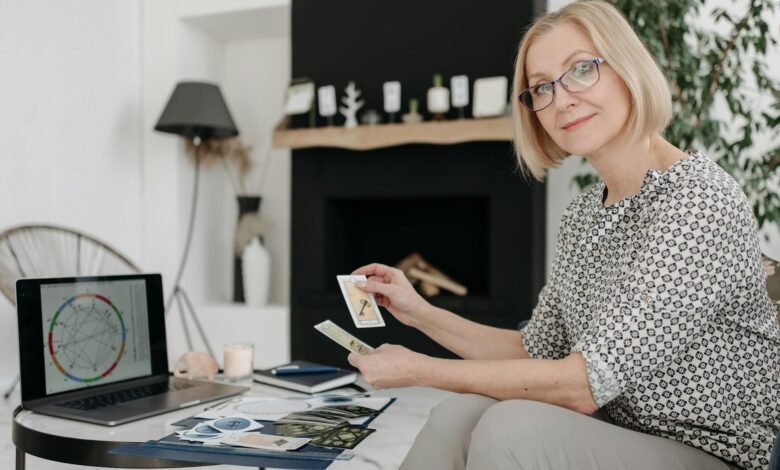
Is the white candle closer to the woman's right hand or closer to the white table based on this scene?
the white table

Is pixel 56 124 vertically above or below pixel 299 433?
above

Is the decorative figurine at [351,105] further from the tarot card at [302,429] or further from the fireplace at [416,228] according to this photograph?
the tarot card at [302,429]

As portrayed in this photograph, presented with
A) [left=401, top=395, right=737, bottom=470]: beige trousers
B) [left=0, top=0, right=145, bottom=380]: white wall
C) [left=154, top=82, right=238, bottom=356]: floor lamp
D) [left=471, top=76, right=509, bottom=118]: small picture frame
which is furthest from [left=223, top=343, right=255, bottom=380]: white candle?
[left=154, top=82, right=238, bottom=356]: floor lamp

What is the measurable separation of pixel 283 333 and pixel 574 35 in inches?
115

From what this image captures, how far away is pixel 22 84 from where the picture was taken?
3334mm

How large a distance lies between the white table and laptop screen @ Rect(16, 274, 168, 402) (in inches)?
4.1

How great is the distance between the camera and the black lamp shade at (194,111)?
361 centimetres

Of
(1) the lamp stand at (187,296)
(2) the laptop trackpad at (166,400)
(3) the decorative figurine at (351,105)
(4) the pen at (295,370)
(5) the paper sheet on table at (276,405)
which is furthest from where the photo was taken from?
(1) the lamp stand at (187,296)

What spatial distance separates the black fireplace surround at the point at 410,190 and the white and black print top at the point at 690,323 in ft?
6.91

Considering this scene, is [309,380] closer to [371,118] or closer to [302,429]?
[302,429]

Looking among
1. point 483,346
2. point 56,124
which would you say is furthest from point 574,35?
point 56,124

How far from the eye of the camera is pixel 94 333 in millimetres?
1578

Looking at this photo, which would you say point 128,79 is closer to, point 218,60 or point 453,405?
point 218,60

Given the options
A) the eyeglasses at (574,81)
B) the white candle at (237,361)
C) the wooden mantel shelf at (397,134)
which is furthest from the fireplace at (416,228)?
the eyeglasses at (574,81)
